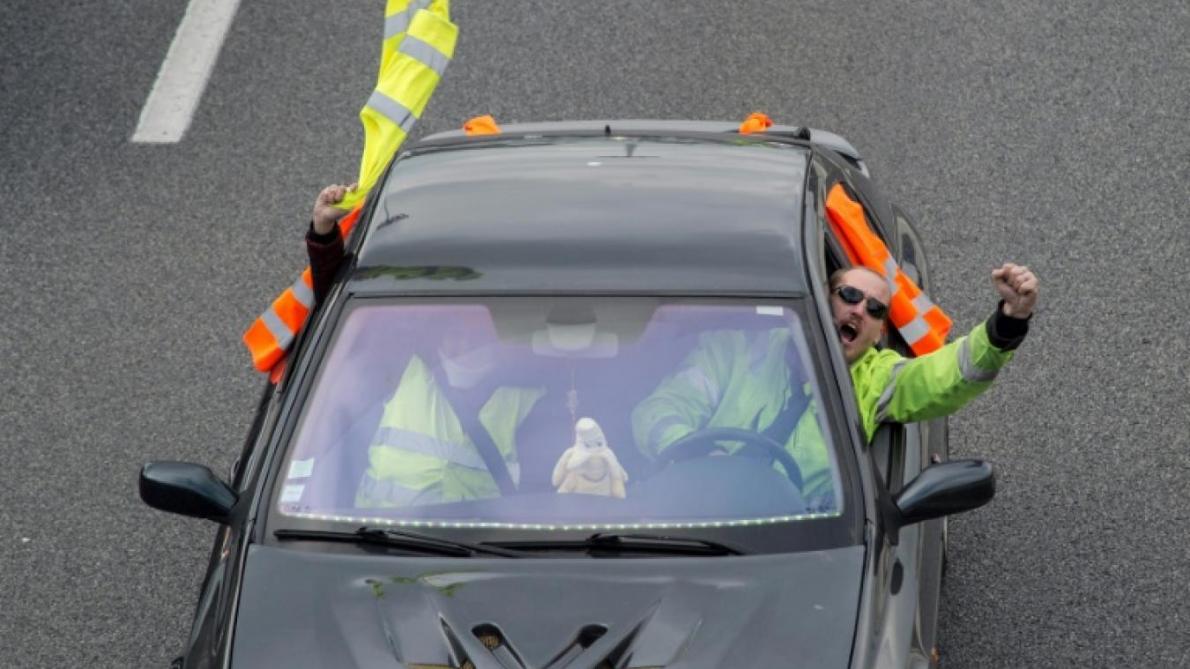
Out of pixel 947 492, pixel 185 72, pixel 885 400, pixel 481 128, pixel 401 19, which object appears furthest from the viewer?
pixel 185 72

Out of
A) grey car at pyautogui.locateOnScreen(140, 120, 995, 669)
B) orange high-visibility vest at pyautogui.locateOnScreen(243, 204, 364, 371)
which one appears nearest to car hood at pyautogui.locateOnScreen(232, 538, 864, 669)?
grey car at pyautogui.locateOnScreen(140, 120, 995, 669)

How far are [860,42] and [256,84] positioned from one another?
315 cm

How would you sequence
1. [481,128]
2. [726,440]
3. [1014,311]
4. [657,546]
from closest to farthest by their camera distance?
[657,546]
[726,440]
[1014,311]
[481,128]

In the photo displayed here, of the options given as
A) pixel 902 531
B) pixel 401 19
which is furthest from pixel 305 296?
pixel 902 531

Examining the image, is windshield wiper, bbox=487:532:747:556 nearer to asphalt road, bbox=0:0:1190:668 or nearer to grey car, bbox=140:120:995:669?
grey car, bbox=140:120:995:669

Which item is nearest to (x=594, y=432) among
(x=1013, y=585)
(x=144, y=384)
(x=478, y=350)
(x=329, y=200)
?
(x=478, y=350)

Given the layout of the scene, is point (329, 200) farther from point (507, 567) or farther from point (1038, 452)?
point (1038, 452)

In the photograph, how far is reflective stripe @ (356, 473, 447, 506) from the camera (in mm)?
4559

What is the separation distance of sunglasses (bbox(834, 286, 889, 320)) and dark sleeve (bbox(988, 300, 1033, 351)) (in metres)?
0.32

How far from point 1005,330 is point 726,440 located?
859 mm

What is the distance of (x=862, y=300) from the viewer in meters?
5.11

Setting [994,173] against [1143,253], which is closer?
[1143,253]

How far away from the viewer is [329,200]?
17.6 feet

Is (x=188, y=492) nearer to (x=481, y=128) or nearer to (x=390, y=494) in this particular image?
(x=390, y=494)
